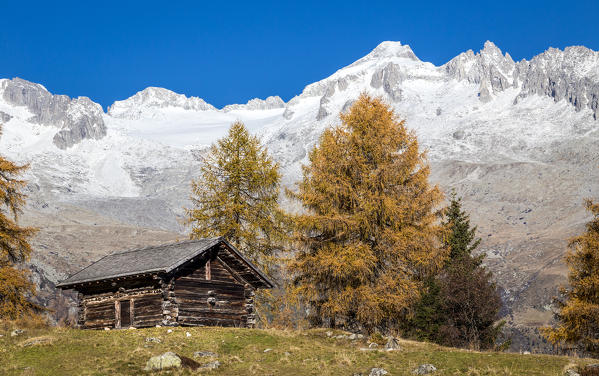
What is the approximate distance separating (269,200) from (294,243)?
19.4 ft

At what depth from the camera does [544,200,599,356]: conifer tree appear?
34469 millimetres

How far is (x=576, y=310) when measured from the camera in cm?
3462

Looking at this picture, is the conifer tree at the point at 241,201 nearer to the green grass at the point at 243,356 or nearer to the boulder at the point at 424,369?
the green grass at the point at 243,356

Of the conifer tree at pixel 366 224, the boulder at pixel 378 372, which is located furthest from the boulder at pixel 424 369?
the conifer tree at pixel 366 224

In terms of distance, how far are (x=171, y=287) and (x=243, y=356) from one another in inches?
345

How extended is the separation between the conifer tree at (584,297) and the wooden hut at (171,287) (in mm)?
16454

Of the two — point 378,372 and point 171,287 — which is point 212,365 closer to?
point 378,372

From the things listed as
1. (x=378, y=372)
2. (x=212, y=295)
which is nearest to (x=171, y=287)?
(x=212, y=295)

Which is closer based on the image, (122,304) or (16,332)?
(16,332)

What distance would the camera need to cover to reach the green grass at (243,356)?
21516mm

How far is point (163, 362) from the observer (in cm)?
2172

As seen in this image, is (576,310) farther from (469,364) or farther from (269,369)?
(269,369)

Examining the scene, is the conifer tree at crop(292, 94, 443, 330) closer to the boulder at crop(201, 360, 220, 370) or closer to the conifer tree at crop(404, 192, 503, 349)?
the boulder at crop(201, 360, 220, 370)

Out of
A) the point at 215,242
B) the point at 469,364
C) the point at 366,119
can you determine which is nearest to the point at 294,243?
the point at 215,242
